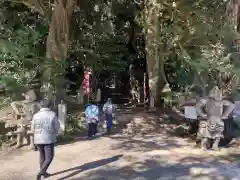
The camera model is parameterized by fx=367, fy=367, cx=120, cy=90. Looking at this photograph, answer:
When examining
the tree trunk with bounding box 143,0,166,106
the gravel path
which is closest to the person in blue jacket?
the gravel path

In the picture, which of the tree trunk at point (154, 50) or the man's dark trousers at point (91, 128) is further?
the tree trunk at point (154, 50)

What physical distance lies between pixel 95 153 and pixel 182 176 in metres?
2.61

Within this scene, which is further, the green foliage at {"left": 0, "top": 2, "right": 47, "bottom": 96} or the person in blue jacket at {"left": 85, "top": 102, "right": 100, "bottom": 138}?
the green foliage at {"left": 0, "top": 2, "right": 47, "bottom": 96}

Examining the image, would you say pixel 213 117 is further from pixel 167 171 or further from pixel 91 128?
pixel 91 128

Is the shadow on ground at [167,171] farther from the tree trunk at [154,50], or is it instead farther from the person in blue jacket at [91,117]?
the tree trunk at [154,50]

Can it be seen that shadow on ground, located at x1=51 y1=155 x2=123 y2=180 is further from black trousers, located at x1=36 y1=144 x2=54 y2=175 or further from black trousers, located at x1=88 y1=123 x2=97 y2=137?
black trousers, located at x1=88 y1=123 x2=97 y2=137

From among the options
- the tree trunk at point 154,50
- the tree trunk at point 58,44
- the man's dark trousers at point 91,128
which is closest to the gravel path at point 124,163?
the man's dark trousers at point 91,128

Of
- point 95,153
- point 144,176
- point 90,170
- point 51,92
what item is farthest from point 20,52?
point 144,176

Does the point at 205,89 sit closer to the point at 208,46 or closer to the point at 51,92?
the point at 208,46

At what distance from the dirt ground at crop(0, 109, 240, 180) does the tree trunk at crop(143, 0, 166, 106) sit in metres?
4.53

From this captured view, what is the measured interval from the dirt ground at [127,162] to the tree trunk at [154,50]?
14.9 ft

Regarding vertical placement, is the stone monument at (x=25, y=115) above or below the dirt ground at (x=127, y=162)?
above

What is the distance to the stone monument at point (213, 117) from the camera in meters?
9.18

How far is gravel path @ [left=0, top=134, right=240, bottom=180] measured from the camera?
7.22 m
